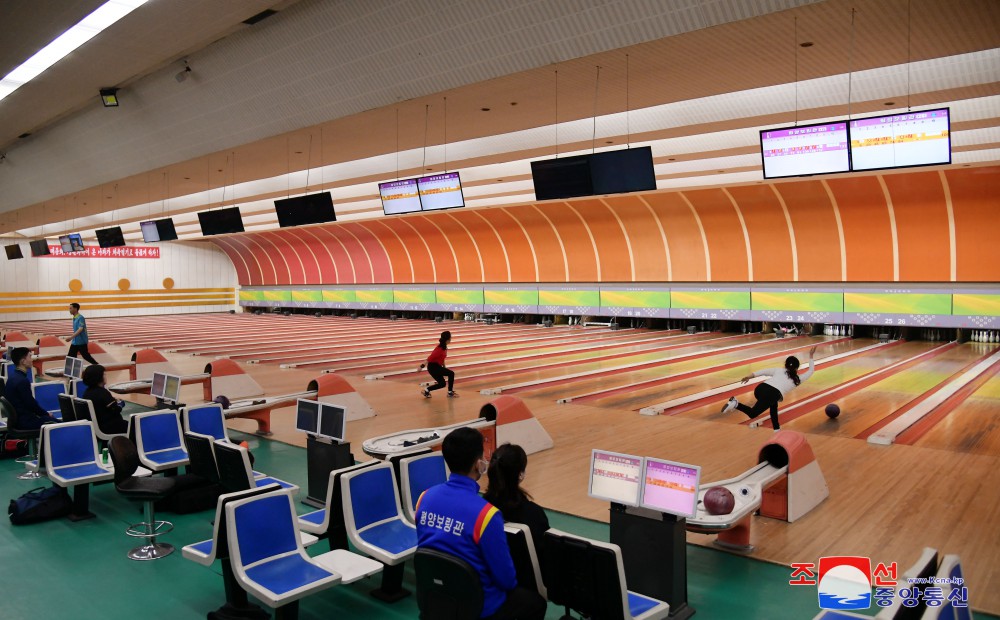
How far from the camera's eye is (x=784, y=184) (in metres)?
17.6

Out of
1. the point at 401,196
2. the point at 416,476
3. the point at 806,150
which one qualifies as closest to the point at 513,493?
the point at 416,476

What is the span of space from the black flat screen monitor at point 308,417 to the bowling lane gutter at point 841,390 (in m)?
5.47

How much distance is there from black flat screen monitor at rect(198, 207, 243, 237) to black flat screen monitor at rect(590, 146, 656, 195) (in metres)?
9.55

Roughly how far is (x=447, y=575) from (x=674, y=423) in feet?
21.5

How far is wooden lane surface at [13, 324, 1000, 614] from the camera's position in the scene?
16.3ft

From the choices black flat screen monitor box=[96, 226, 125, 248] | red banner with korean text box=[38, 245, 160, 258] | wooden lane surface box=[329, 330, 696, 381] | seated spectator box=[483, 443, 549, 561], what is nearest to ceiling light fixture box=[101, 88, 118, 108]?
wooden lane surface box=[329, 330, 696, 381]

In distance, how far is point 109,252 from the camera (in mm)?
34000

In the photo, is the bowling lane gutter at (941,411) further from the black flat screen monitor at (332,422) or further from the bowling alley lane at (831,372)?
the black flat screen monitor at (332,422)

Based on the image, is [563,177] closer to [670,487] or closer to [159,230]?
[670,487]

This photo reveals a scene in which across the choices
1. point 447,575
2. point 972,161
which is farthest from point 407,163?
point 447,575

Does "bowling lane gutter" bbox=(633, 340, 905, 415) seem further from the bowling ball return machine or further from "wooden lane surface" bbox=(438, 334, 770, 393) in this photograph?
the bowling ball return machine

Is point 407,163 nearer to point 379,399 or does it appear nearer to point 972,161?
point 379,399

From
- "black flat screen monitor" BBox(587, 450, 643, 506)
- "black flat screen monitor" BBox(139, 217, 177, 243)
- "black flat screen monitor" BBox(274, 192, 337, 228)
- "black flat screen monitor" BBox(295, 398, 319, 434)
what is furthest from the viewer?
"black flat screen monitor" BBox(139, 217, 177, 243)

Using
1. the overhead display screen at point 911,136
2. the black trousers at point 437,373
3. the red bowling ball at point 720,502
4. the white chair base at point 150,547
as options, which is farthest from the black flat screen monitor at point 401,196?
the red bowling ball at point 720,502
